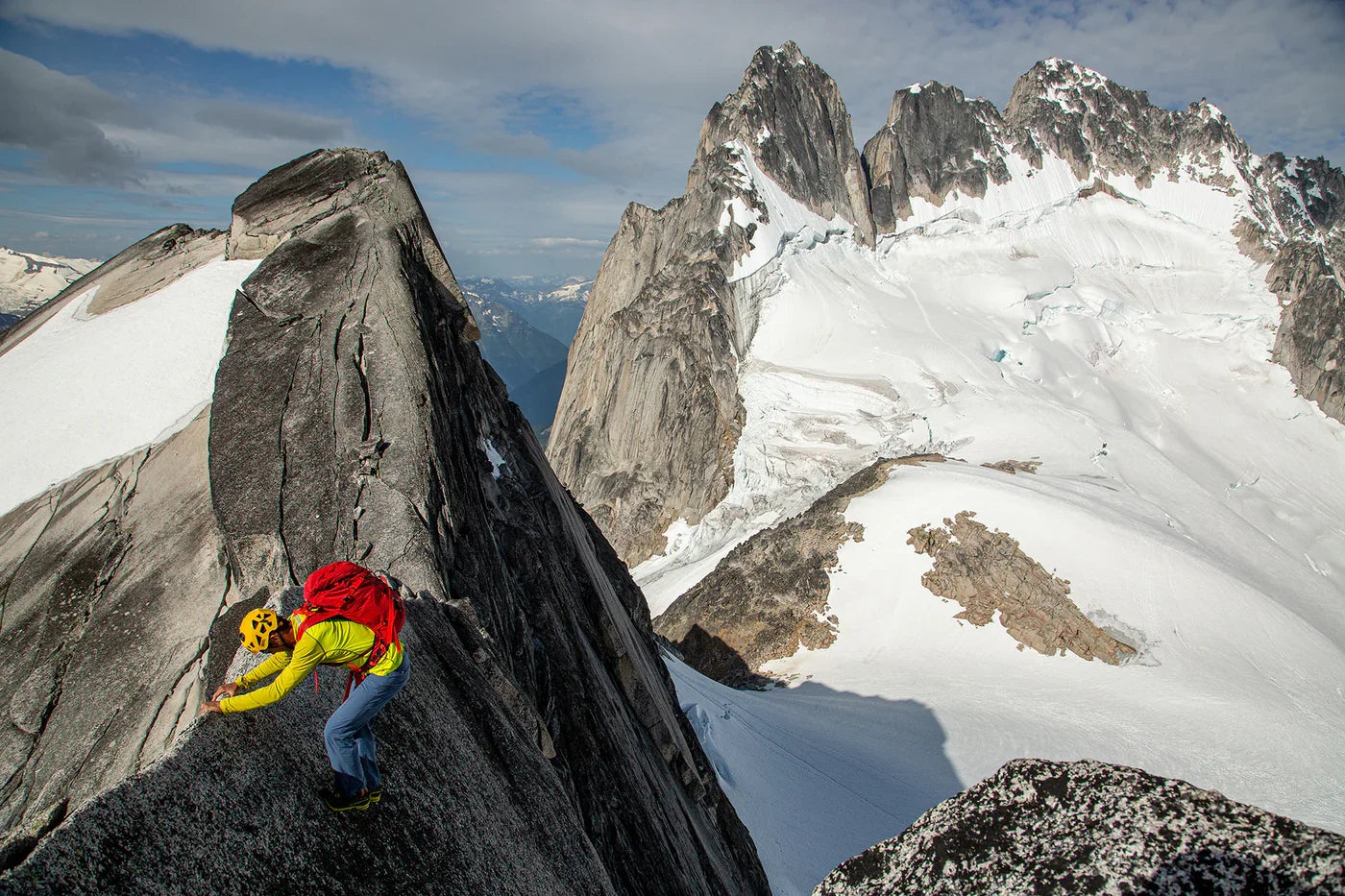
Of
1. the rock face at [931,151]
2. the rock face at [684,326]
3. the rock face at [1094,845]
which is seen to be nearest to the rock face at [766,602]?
the rock face at [684,326]

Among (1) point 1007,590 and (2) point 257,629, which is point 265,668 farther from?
(1) point 1007,590

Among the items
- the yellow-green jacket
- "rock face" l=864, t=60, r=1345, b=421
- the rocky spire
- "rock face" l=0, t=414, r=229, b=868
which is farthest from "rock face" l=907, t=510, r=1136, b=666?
the rocky spire

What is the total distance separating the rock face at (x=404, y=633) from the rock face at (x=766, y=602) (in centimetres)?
1854

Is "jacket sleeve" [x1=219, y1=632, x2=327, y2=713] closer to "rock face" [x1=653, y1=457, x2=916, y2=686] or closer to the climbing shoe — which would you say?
the climbing shoe

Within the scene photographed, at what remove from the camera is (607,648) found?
11.7 meters

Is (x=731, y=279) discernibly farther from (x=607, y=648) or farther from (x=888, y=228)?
(x=607, y=648)

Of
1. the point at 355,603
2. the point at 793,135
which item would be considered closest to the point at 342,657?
the point at 355,603

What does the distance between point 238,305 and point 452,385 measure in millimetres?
3208

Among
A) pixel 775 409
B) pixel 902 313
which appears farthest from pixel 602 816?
pixel 902 313

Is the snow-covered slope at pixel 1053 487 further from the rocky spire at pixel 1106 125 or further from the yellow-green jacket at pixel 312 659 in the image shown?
the yellow-green jacket at pixel 312 659

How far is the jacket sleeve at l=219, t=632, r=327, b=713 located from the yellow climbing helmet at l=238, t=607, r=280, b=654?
0.13 meters

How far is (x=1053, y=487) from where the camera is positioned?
3772 centimetres

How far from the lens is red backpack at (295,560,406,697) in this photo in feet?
15.0

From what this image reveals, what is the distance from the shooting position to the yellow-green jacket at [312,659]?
13.6ft
